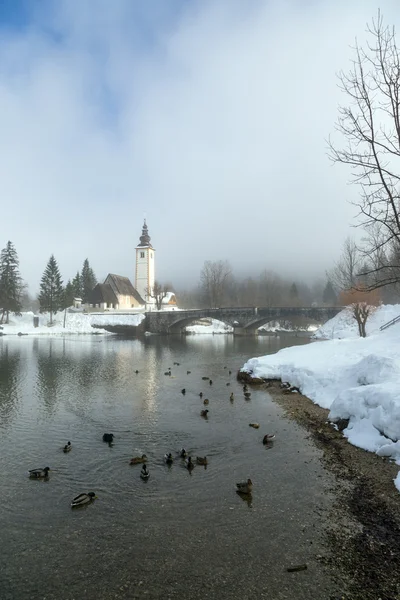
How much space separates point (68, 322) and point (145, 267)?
121 feet

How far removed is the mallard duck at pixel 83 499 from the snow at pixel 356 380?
288 inches

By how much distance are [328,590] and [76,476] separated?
22.5ft

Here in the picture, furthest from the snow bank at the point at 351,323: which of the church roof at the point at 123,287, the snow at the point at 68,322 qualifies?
the church roof at the point at 123,287

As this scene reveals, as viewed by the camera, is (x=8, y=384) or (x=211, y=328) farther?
(x=211, y=328)

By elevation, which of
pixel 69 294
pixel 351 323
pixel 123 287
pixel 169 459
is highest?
pixel 123 287

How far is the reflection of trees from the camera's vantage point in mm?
16859

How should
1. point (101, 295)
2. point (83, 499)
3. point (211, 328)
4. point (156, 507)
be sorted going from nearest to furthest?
point (156, 507), point (83, 499), point (101, 295), point (211, 328)

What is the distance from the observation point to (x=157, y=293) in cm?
9731

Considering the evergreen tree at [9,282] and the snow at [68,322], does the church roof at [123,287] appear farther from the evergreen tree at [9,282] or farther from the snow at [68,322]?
the evergreen tree at [9,282]

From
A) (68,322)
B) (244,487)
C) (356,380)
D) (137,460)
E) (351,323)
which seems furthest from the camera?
(68,322)

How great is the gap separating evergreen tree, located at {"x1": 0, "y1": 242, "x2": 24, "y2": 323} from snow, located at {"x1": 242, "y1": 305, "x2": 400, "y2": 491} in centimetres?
5390

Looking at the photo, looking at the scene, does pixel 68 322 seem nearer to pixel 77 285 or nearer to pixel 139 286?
pixel 77 285

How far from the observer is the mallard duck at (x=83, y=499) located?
8438 mm

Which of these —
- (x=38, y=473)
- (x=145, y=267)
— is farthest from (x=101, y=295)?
(x=38, y=473)
